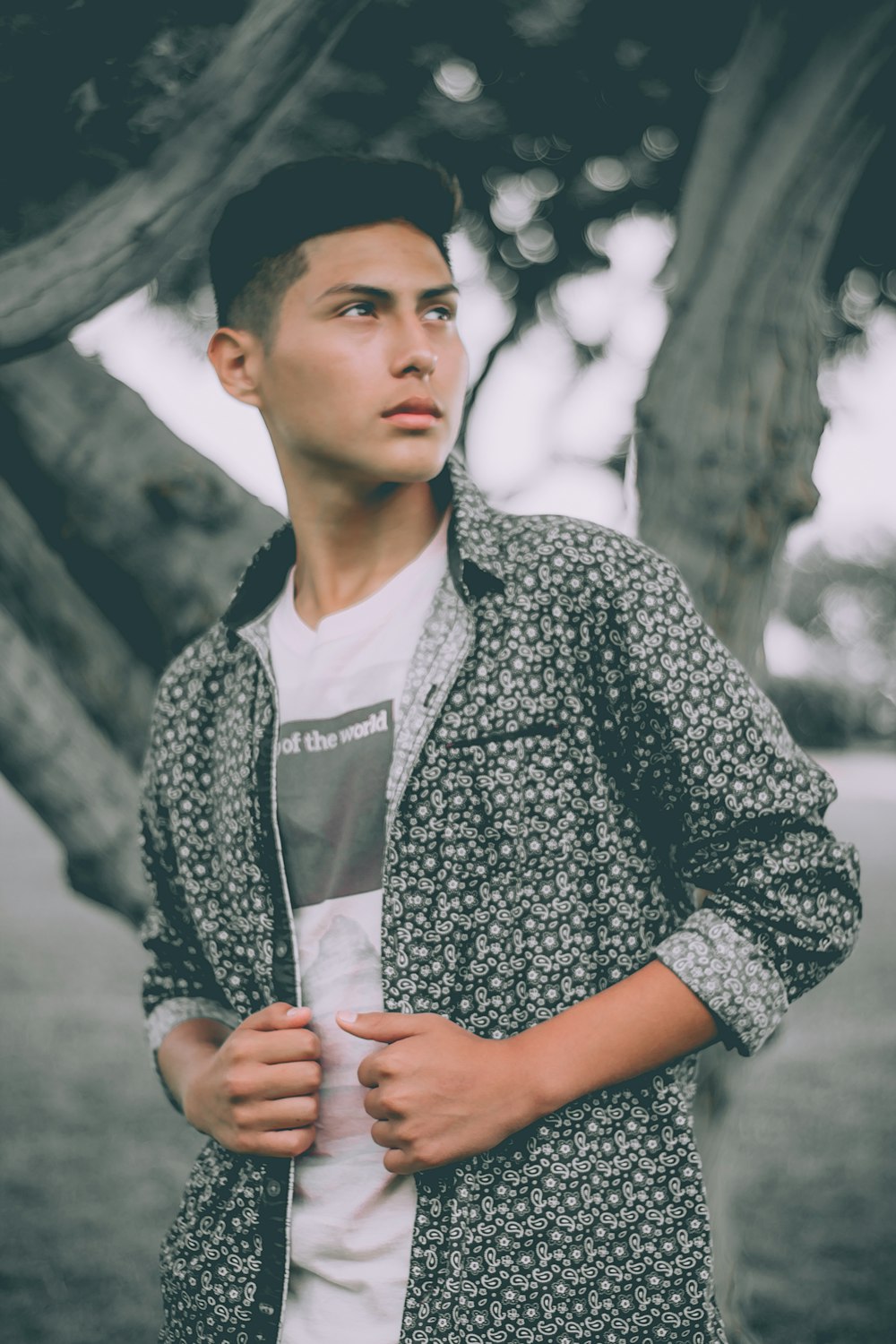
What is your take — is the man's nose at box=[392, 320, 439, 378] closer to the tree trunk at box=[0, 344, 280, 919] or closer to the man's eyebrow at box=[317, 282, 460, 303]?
the man's eyebrow at box=[317, 282, 460, 303]

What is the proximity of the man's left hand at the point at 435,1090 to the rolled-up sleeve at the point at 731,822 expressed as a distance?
9.6 inches

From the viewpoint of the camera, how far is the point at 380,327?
5.38 feet

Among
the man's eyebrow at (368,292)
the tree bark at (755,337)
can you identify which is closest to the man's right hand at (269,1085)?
the man's eyebrow at (368,292)

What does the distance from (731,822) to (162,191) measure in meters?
1.42

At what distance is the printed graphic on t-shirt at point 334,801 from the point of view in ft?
5.01

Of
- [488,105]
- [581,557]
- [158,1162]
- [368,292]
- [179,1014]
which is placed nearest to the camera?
[581,557]

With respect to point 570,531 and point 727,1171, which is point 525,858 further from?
point 727,1171

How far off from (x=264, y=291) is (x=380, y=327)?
0.83ft

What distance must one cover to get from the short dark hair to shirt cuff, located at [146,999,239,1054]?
3.37 feet

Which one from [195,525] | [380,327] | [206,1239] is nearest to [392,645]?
[380,327]

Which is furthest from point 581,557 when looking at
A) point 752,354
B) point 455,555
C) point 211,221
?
point 211,221

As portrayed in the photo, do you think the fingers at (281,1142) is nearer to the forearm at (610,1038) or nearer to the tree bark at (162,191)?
the forearm at (610,1038)

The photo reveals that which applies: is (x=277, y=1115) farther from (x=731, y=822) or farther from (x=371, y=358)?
(x=371, y=358)

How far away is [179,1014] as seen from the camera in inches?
71.6
